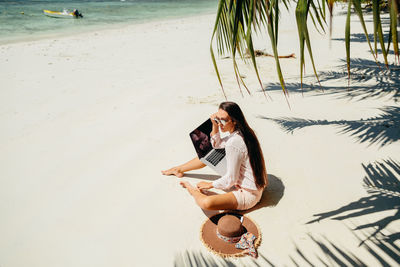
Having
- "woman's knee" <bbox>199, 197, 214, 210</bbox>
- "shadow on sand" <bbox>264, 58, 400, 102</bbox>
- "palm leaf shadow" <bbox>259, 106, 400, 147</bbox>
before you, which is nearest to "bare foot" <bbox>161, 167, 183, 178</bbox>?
"woman's knee" <bbox>199, 197, 214, 210</bbox>

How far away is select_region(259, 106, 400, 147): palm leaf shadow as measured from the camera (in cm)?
364

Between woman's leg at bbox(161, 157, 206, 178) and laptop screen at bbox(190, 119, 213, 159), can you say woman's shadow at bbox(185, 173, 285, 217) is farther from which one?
laptop screen at bbox(190, 119, 213, 159)

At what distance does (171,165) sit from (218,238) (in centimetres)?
143

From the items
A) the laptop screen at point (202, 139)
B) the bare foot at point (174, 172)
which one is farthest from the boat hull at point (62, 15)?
the laptop screen at point (202, 139)

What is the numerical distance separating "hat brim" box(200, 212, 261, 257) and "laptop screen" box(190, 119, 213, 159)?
0.79 meters

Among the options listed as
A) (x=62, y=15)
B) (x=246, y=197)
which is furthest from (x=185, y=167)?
(x=62, y=15)

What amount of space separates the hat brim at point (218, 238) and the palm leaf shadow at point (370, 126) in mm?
2050

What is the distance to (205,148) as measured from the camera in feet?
10.4

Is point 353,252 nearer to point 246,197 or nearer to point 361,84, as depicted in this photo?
point 246,197

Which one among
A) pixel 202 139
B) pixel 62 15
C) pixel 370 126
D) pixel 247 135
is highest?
pixel 62 15

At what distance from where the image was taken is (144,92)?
612cm

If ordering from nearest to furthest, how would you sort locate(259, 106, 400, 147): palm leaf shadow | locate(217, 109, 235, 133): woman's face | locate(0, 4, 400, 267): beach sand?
1. locate(0, 4, 400, 267): beach sand
2. locate(217, 109, 235, 133): woman's face
3. locate(259, 106, 400, 147): palm leaf shadow

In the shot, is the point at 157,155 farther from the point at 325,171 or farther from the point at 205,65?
the point at 205,65

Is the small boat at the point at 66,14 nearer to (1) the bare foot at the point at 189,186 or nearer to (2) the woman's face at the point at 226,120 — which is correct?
(1) the bare foot at the point at 189,186
